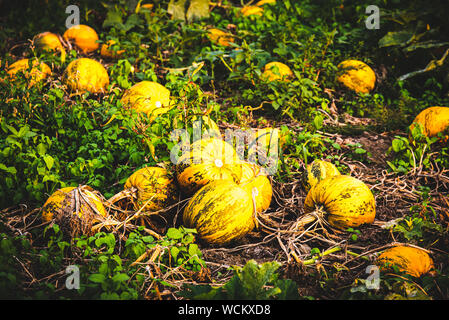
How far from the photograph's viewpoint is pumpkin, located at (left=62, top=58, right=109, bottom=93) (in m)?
4.74

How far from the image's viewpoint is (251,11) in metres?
6.63

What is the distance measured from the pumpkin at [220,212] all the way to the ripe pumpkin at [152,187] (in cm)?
33

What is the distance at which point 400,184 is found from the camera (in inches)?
150

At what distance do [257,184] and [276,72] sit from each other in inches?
80.2

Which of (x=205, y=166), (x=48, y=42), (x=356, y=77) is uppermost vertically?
(x=48, y=42)

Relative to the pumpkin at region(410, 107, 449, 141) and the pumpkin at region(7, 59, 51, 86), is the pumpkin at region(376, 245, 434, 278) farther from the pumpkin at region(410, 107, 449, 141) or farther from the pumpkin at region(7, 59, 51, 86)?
the pumpkin at region(7, 59, 51, 86)

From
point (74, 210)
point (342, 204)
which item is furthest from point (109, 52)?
point (342, 204)

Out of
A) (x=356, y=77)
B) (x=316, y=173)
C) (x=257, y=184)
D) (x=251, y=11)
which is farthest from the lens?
(x=251, y=11)

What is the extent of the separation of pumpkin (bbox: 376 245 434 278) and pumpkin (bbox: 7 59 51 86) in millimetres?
4069

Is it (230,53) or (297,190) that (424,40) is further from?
(297,190)

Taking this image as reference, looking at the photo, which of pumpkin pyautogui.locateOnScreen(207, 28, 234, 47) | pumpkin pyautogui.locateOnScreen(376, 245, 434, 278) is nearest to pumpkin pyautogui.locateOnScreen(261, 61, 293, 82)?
pumpkin pyautogui.locateOnScreen(207, 28, 234, 47)

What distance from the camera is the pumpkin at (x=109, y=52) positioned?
5494 mm

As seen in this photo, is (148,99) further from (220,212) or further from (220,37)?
(220,37)

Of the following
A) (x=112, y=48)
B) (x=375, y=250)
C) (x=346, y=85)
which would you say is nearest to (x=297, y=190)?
(x=375, y=250)
